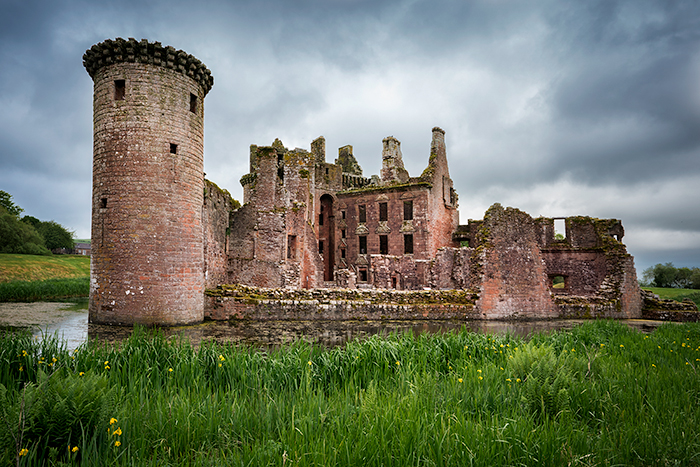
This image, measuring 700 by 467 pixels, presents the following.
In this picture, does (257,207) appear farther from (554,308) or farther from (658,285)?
(658,285)

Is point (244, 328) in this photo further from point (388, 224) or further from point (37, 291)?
point (388, 224)

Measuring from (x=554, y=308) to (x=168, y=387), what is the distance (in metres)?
18.5

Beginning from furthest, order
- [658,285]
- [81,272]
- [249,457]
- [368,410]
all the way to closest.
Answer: [658,285], [81,272], [368,410], [249,457]

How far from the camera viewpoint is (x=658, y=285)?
150ft

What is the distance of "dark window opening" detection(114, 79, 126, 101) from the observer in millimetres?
13977

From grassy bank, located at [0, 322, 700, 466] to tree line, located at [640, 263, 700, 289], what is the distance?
4773cm

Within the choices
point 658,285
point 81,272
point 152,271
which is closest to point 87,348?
point 152,271

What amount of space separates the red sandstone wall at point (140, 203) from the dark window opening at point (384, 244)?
22275 millimetres

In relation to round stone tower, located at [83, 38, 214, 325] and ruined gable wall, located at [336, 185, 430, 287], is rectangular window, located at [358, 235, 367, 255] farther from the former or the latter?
round stone tower, located at [83, 38, 214, 325]

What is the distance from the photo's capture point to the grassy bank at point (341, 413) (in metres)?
3.39

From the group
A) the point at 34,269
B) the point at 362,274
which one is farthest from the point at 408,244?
the point at 34,269

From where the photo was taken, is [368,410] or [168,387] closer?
[368,410]

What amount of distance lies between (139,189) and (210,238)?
5792mm

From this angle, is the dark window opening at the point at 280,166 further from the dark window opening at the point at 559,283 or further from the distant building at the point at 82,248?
the distant building at the point at 82,248
